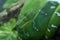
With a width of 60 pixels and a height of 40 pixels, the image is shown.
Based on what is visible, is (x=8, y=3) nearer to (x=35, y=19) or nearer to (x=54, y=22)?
(x=35, y=19)

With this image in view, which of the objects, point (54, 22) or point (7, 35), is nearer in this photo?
point (54, 22)

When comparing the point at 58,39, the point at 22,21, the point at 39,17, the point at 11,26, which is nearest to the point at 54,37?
the point at 58,39

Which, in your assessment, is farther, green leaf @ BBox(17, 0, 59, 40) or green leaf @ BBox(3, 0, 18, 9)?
green leaf @ BBox(3, 0, 18, 9)

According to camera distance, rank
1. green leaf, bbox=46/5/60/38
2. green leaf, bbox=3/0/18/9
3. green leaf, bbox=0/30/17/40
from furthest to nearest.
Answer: green leaf, bbox=3/0/18/9, green leaf, bbox=0/30/17/40, green leaf, bbox=46/5/60/38

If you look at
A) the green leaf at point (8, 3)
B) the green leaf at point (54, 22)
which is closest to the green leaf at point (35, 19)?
the green leaf at point (54, 22)

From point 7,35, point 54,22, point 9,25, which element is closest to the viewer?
point 54,22

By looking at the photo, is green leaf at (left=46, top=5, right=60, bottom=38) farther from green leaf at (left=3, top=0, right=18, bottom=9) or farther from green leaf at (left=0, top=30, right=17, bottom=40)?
green leaf at (left=3, top=0, right=18, bottom=9)

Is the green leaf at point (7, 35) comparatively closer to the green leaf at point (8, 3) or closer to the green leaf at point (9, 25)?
A: the green leaf at point (9, 25)

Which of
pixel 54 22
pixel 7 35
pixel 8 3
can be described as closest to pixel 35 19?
pixel 54 22

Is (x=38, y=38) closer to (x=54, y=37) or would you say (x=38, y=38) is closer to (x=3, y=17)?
(x=54, y=37)

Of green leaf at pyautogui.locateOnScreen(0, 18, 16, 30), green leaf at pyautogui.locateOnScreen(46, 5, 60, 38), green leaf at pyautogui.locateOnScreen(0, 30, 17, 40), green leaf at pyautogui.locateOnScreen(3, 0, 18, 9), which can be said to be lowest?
green leaf at pyautogui.locateOnScreen(46, 5, 60, 38)

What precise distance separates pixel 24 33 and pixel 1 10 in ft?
1.49

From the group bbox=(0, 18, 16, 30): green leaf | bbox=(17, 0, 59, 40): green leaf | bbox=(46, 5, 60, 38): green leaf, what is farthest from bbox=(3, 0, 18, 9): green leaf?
bbox=(46, 5, 60, 38): green leaf

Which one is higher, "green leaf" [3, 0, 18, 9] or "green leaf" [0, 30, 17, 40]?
"green leaf" [3, 0, 18, 9]
